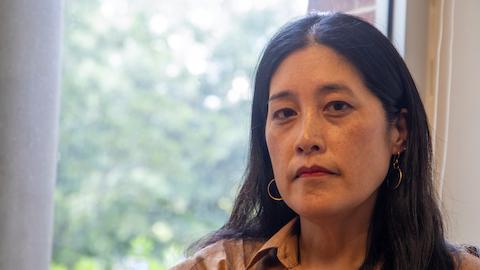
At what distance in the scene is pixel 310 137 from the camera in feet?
3.56

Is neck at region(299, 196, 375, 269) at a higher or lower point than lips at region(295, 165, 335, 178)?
lower

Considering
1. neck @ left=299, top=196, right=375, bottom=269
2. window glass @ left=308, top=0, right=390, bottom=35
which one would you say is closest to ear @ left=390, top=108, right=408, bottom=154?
neck @ left=299, top=196, right=375, bottom=269

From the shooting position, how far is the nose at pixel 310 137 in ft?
3.56

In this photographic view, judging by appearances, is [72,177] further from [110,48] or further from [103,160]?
[110,48]

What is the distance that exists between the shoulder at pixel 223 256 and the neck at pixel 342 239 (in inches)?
4.4

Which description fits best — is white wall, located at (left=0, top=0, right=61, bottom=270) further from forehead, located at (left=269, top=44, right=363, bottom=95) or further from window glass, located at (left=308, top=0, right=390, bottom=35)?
window glass, located at (left=308, top=0, right=390, bottom=35)

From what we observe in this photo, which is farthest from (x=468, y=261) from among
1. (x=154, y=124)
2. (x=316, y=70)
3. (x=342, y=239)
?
(x=154, y=124)

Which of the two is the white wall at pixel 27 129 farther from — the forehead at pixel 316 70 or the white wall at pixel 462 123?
the white wall at pixel 462 123

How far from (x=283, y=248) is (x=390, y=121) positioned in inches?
11.4

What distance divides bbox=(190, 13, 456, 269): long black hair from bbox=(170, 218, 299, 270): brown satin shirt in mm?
139

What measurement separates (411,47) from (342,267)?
0.66 metres

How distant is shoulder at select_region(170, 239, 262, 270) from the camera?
4.08ft

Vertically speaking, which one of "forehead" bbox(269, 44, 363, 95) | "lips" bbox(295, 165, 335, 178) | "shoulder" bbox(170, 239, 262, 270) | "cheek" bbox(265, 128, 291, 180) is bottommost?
"shoulder" bbox(170, 239, 262, 270)

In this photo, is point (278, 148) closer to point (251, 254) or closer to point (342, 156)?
point (342, 156)
